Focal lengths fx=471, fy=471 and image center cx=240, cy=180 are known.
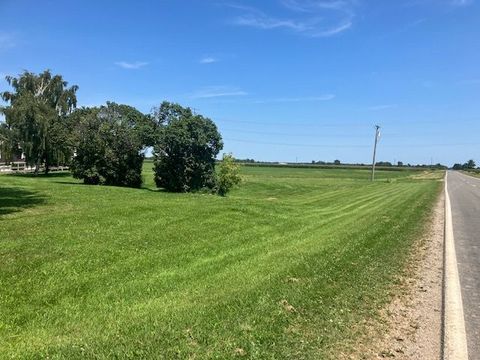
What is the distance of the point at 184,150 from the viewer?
37969mm

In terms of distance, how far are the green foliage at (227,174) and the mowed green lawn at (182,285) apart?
31.7 metres

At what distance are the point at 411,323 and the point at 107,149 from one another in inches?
1381

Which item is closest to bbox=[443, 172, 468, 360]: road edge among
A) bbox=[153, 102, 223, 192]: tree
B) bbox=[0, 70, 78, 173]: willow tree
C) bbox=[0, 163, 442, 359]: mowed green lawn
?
bbox=[0, 163, 442, 359]: mowed green lawn

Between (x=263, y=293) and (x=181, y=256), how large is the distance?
2.62 m

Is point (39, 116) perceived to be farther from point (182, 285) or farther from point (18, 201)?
point (182, 285)

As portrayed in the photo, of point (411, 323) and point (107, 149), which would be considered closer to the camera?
point (411, 323)

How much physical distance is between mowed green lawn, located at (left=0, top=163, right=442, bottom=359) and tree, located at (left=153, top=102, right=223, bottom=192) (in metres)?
24.9

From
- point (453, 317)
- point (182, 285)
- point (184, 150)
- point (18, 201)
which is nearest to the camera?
point (453, 317)

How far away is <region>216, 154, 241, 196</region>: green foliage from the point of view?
147ft

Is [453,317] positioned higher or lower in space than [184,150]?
lower

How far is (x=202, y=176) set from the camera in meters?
39.0

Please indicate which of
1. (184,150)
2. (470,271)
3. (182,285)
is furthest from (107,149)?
(470,271)

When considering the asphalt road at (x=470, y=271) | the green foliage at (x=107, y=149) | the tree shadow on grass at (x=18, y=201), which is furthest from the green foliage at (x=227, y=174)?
the asphalt road at (x=470, y=271)

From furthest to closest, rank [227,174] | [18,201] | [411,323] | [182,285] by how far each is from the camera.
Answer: [227,174] < [18,201] < [182,285] < [411,323]
